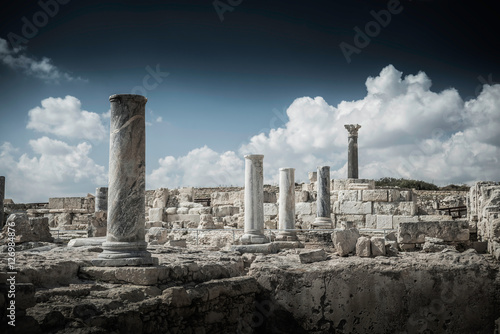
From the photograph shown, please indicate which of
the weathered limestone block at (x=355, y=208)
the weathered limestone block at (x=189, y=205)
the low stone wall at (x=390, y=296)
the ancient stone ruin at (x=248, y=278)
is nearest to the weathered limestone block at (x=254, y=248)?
the ancient stone ruin at (x=248, y=278)

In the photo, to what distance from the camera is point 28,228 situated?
42.2 feet

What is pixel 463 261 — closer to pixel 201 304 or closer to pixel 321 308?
pixel 321 308

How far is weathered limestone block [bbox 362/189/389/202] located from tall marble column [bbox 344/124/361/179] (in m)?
4.67

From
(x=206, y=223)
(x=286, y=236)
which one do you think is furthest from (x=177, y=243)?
(x=206, y=223)

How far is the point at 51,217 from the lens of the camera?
23.6 metres

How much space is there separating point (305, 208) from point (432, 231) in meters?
9.64

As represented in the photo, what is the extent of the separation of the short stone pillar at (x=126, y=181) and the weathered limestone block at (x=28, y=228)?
6.22m

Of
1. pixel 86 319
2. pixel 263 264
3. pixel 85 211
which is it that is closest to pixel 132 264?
pixel 86 319

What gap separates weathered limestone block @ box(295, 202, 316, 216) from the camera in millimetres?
20486

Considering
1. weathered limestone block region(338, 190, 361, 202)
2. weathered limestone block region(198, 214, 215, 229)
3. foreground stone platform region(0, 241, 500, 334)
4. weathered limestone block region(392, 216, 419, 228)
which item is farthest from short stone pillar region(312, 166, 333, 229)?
foreground stone platform region(0, 241, 500, 334)

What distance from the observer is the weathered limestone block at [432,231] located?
36.7ft

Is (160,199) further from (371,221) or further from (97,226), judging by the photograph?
(371,221)

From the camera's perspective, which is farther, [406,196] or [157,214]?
[157,214]

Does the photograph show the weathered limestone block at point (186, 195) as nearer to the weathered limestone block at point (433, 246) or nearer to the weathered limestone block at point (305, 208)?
the weathered limestone block at point (305, 208)
